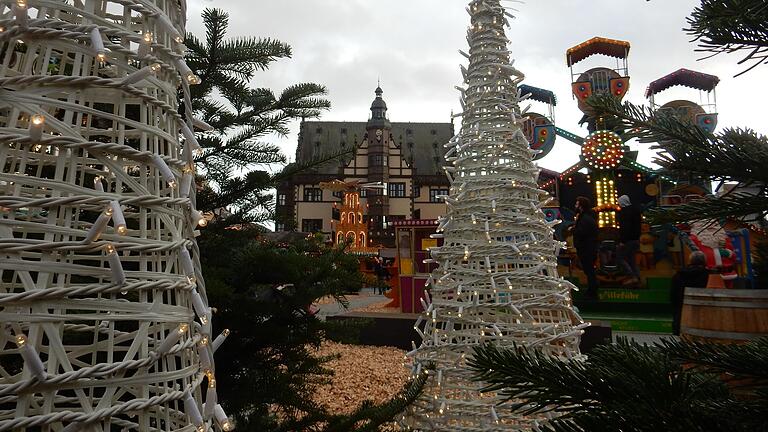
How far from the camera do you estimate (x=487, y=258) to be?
76.3 inches

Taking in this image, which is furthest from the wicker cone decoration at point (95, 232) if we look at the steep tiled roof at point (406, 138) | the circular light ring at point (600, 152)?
the steep tiled roof at point (406, 138)

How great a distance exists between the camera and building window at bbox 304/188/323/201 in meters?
29.8

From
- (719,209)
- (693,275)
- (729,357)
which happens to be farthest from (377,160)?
(729,357)

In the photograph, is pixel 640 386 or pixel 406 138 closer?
pixel 640 386

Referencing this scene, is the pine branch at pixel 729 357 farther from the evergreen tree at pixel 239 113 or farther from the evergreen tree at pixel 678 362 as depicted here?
the evergreen tree at pixel 239 113

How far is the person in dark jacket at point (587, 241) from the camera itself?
873cm

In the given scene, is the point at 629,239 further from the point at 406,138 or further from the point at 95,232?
the point at 406,138

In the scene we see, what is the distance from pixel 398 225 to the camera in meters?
10.0

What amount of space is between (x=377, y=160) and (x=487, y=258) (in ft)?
92.7

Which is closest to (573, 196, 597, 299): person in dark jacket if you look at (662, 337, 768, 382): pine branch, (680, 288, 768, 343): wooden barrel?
(680, 288, 768, 343): wooden barrel

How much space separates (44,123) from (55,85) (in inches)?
3.0

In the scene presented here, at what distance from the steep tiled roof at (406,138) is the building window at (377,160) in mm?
2613

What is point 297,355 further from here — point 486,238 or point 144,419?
point 144,419

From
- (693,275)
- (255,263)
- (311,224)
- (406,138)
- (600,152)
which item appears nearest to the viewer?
(255,263)
